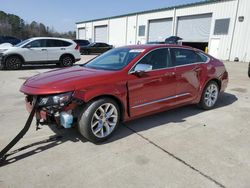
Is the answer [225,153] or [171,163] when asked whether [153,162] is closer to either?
[171,163]

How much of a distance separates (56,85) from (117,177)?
5.14 feet

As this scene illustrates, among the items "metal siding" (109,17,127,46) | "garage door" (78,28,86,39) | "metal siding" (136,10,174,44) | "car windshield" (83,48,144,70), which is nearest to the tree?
"garage door" (78,28,86,39)

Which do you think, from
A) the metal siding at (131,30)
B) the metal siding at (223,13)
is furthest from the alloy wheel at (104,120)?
the metal siding at (131,30)

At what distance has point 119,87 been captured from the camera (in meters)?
3.67

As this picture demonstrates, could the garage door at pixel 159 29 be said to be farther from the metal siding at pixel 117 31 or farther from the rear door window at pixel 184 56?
the rear door window at pixel 184 56

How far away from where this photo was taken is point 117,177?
277cm

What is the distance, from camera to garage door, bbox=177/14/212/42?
22.7 meters

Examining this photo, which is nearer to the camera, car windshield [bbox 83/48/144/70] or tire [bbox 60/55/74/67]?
car windshield [bbox 83/48/144/70]

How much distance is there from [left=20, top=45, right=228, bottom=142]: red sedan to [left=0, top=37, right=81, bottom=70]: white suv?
8019 mm

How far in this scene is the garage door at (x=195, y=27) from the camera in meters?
22.7

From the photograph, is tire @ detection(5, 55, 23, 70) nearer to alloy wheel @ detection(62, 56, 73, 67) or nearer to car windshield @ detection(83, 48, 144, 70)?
alloy wheel @ detection(62, 56, 73, 67)

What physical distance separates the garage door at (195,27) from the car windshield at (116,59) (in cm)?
2045

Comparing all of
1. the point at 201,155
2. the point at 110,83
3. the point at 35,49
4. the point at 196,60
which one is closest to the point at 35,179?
the point at 110,83

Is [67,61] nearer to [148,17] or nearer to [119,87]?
[119,87]
